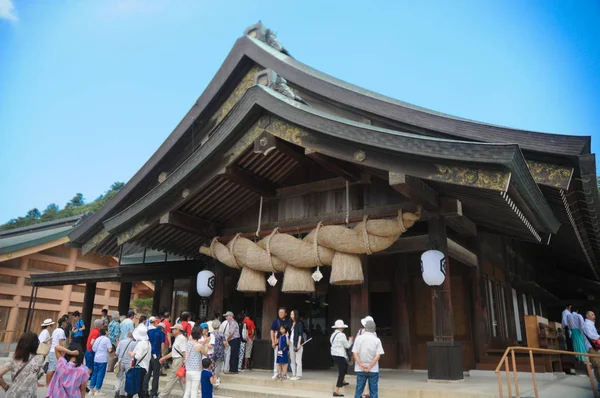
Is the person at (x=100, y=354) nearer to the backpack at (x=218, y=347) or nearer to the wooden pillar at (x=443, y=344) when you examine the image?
the backpack at (x=218, y=347)

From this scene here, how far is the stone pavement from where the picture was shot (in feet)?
20.6

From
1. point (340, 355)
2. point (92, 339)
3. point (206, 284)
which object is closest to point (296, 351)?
point (340, 355)

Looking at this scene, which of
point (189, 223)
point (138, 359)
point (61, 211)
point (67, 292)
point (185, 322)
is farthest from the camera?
point (61, 211)

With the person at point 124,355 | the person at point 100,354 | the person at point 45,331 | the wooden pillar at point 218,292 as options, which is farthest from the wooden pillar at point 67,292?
the person at point 124,355

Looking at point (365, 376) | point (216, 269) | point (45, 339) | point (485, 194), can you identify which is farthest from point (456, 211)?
point (45, 339)

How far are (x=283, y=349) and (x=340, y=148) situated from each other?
3803 millimetres

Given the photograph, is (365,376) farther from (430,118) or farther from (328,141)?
(430,118)

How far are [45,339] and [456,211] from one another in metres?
8.63

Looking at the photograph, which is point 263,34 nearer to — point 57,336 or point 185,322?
point 185,322

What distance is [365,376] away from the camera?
5.85 meters

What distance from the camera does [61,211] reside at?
47.8 m

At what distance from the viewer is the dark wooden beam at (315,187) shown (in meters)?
8.90

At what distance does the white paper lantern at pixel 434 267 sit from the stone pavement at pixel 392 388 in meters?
1.62

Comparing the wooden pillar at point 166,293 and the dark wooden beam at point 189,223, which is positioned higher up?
the dark wooden beam at point 189,223
